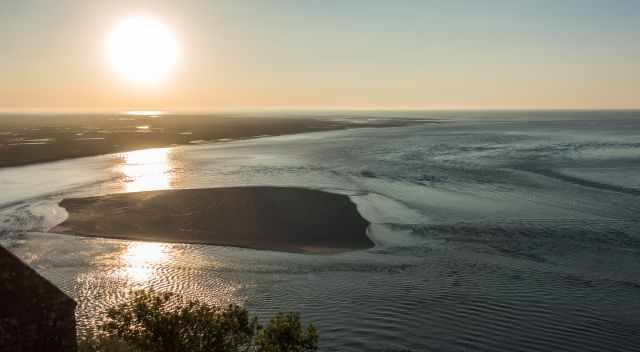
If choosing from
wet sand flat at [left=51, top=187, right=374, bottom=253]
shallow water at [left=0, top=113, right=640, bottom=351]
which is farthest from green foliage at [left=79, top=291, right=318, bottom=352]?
wet sand flat at [left=51, top=187, right=374, bottom=253]

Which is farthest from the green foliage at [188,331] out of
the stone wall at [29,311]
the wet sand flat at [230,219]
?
the wet sand flat at [230,219]

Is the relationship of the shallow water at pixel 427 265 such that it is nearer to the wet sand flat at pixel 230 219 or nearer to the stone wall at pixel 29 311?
the wet sand flat at pixel 230 219

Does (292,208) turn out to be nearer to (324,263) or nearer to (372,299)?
(324,263)

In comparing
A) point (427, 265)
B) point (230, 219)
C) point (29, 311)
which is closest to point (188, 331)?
point (29, 311)

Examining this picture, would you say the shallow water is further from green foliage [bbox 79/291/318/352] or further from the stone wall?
the stone wall

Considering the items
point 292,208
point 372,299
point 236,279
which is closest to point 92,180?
point 292,208

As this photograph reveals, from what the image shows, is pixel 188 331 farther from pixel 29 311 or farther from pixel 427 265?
pixel 427 265
